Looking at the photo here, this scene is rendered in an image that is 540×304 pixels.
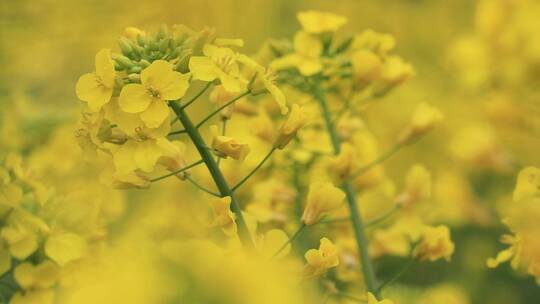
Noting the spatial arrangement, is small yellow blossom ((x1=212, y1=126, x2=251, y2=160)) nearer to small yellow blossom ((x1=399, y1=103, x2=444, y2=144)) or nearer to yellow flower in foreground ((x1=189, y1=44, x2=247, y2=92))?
yellow flower in foreground ((x1=189, y1=44, x2=247, y2=92))

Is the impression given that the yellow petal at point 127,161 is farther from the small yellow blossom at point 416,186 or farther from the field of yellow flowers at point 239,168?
the small yellow blossom at point 416,186

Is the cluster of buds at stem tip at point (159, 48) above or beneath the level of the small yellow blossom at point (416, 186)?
above

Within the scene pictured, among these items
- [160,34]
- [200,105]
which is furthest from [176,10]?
[160,34]

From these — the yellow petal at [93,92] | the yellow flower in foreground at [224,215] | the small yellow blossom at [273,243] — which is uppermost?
the yellow petal at [93,92]

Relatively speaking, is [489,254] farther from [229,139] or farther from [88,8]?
[229,139]

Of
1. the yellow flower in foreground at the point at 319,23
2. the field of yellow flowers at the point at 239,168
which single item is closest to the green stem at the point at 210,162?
the field of yellow flowers at the point at 239,168

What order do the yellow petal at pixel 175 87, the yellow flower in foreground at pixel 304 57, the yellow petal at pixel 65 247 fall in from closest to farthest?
the yellow petal at pixel 175 87
the yellow petal at pixel 65 247
the yellow flower in foreground at pixel 304 57
